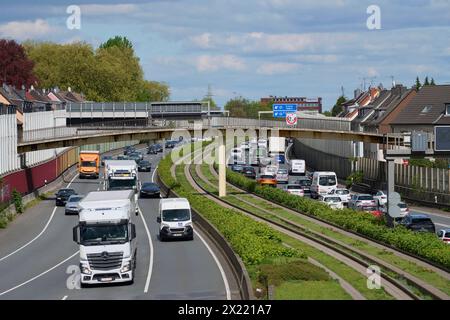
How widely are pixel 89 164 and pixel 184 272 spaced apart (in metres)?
66.9

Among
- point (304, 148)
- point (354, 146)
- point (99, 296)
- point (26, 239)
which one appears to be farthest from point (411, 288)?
point (304, 148)

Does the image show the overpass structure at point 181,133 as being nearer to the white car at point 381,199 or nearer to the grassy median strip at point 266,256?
the white car at point 381,199

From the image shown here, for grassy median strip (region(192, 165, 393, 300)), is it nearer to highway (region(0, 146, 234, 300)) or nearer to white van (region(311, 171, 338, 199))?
highway (region(0, 146, 234, 300))

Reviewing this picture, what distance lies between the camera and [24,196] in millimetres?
79188

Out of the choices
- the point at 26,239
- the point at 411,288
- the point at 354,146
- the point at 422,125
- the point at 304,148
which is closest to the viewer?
the point at 411,288

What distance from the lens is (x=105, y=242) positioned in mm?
36406

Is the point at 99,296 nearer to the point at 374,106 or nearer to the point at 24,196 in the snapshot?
the point at 24,196

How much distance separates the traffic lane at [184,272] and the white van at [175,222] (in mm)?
477

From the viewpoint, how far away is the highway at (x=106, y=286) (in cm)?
3494

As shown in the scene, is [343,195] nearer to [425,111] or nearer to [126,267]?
[425,111]

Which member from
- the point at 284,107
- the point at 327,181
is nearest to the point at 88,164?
the point at 284,107

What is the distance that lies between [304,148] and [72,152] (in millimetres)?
41132

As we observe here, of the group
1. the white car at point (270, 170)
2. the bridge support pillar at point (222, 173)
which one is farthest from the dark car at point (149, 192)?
the white car at point (270, 170)

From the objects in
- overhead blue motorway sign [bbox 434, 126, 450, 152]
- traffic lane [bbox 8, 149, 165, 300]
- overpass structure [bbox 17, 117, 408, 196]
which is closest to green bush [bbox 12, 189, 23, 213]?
overpass structure [bbox 17, 117, 408, 196]
